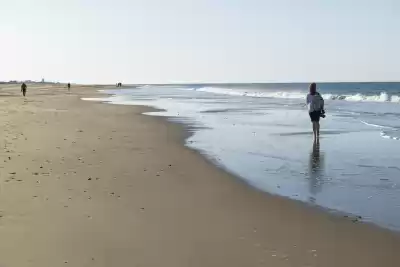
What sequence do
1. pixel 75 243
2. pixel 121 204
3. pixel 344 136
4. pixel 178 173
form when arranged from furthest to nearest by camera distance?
pixel 344 136, pixel 178 173, pixel 121 204, pixel 75 243

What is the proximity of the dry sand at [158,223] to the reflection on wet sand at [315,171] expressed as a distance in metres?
0.92

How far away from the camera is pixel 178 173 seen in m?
9.62

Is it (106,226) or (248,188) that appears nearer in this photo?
(106,226)

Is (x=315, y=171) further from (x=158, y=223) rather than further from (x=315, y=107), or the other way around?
(x=315, y=107)

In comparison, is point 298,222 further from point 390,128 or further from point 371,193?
point 390,128

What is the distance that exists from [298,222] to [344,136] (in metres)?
10.8

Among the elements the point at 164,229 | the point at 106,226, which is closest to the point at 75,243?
the point at 106,226

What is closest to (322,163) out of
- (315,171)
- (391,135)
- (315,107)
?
(315,171)

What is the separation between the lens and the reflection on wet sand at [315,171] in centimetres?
809

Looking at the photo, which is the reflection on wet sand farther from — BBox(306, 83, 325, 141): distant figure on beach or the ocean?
BBox(306, 83, 325, 141): distant figure on beach

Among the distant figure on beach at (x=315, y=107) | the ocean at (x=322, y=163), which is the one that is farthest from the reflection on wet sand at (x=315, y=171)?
the distant figure on beach at (x=315, y=107)

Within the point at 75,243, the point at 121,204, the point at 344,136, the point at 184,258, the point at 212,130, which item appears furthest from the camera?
the point at 212,130

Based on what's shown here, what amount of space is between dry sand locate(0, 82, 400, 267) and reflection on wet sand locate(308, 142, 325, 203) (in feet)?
3.02

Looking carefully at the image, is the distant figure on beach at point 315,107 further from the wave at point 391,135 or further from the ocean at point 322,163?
the wave at point 391,135
